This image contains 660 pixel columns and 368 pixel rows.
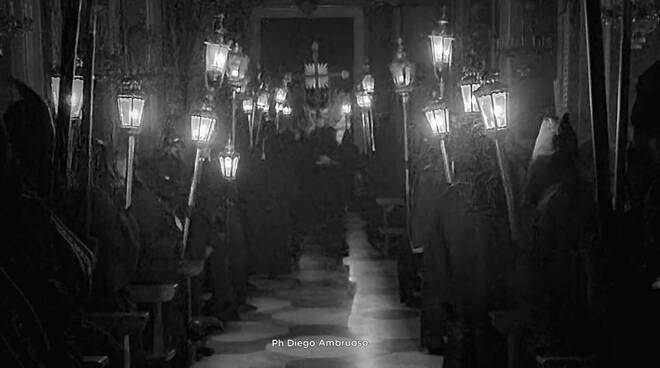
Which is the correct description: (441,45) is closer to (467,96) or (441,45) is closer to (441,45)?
(441,45)

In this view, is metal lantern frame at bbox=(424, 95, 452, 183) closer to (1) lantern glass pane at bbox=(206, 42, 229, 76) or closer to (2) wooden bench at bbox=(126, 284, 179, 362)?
(1) lantern glass pane at bbox=(206, 42, 229, 76)

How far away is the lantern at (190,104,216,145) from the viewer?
1134 cm

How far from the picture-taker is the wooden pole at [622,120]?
4.97 meters

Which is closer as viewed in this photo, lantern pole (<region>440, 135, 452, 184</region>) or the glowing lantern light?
lantern pole (<region>440, 135, 452, 184</region>)

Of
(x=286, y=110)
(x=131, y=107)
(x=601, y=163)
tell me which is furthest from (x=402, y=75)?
(x=286, y=110)

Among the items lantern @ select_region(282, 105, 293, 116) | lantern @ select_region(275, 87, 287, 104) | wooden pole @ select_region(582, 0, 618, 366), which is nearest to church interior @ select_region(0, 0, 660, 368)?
wooden pole @ select_region(582, 0, 618, 366)

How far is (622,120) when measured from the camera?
5.07 m

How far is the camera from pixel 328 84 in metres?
32.3

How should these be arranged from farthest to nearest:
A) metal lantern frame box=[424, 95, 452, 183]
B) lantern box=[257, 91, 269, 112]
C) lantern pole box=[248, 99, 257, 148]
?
lantern box=[257, 91, 269, 112], lantern pole box=[248, 99, 257, 148], metal lantern frame box=[424, 95, 452, 183]

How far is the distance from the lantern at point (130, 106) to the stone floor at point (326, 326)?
290 centimetres

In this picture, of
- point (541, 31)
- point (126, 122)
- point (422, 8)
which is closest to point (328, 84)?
point (422, 8)

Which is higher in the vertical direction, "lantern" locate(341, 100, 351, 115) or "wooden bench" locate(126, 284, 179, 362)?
"lantern" locate(341, 100, 351, 115)

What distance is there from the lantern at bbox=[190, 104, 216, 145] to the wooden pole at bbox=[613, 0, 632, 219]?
6834 mm

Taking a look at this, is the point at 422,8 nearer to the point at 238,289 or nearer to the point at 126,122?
the point at 238,289
